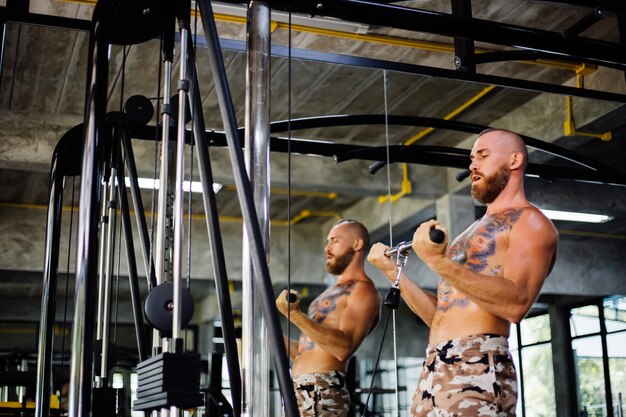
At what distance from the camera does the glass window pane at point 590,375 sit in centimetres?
668

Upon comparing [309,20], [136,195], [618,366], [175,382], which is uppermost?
[309,20]

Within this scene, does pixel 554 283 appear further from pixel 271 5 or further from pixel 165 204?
pixel 165 204

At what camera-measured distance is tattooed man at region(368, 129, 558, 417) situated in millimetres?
2492

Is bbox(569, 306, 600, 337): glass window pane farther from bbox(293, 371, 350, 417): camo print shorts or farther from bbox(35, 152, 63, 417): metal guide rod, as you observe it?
bbox(35, 152, 63, 417): metal guide rod

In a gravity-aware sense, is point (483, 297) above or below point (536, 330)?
Answer: below

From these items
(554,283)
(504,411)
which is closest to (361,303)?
(504,411)

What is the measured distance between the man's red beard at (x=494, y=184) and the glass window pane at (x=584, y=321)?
4035 millimetres

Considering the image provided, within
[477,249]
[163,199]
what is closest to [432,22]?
[477,249]

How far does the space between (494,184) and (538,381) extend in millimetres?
5151

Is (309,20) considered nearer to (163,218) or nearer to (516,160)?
(516,160)

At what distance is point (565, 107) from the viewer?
18.5 ft

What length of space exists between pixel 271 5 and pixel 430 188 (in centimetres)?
463

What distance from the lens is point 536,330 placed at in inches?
280

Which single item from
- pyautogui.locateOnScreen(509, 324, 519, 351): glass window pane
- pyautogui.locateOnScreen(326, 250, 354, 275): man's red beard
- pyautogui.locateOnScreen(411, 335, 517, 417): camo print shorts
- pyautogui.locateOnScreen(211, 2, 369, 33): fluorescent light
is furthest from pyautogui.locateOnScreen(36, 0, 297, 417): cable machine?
pyautogui.locateOnScreen(509, 324, 519, 351): glass window pane
